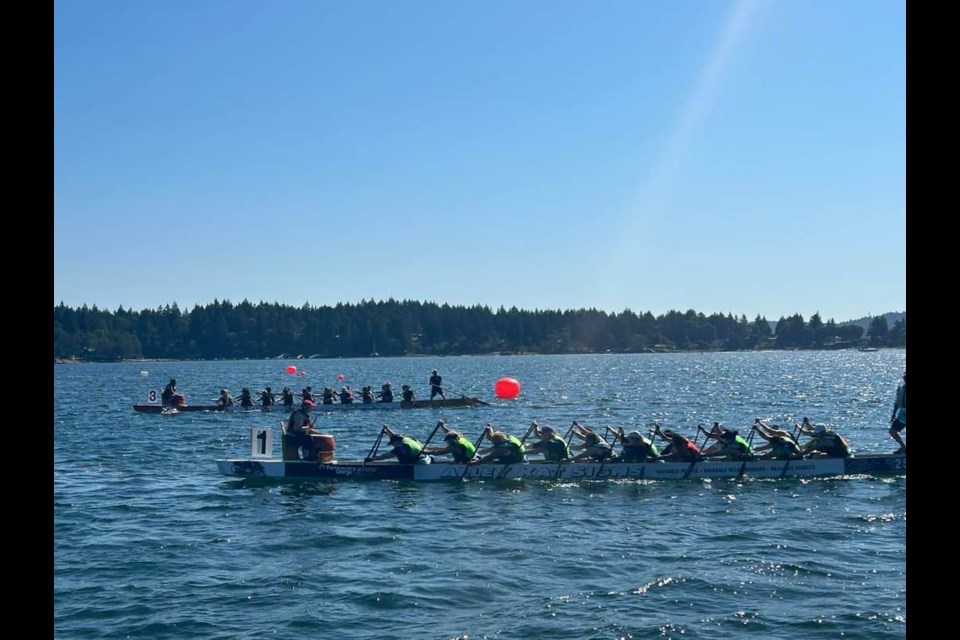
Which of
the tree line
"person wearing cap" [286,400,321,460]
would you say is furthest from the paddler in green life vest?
the tree line

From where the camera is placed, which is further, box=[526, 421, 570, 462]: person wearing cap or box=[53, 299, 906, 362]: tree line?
box=[53, 299, 906, 362]: tree line

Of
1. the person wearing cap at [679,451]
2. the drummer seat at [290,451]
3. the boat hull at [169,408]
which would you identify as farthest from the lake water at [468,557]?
the boat hull at [169,408]

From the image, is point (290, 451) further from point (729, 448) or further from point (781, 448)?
point (781, 448)

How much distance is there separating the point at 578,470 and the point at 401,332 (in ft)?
509

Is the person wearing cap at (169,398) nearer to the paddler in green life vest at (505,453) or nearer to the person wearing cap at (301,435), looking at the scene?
the person wearing cap at (301,435)

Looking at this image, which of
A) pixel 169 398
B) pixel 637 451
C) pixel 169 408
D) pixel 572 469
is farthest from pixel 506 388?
pixel 169 398

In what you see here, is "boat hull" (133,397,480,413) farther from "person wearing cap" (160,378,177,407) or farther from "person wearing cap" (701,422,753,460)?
"person wearing cap" (701,422,753,460)

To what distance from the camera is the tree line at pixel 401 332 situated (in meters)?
172

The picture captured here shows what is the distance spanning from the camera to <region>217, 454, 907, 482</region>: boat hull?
23562mm

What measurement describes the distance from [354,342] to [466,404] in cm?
12991

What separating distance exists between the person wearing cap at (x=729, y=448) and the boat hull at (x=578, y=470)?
10.3 inches

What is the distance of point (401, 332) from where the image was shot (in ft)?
583

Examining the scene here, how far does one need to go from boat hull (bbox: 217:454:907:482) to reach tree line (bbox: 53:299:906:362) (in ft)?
500
